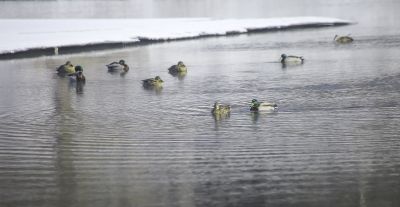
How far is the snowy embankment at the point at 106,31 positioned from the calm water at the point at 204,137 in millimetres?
7861

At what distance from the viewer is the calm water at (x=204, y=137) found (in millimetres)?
10859

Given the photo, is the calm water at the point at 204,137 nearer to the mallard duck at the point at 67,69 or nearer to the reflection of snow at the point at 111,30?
the mallard duck at the point at 67,69

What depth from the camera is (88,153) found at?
13.7m

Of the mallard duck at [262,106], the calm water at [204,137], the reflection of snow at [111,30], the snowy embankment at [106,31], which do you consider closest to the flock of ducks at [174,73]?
the mallard duck at [262,106]

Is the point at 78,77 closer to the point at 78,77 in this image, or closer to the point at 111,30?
the point at 78,77

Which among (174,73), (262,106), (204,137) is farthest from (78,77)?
(204,137)

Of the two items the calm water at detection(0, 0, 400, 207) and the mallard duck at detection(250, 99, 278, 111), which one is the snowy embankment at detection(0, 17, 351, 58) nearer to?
the calm water at detection(0, 0, 400, 207)

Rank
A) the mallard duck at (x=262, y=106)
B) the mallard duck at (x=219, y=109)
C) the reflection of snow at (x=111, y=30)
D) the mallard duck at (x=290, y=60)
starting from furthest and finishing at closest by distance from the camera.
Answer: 1. the reflection of snow at (x=111, y=30)
2. the mallard duck at (x=290, y=60)
3. the mallard duck at (x=262, y=106)
4. the mallard duck at (x=219, y=109)

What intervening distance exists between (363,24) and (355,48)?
1991 cm

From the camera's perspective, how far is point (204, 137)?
591 inches

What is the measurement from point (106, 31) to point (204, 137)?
3301 cm

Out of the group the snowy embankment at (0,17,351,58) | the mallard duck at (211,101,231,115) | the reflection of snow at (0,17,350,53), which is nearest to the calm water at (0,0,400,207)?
the mallard duck at (211,101,231,115)

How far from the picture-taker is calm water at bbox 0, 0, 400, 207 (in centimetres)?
1086

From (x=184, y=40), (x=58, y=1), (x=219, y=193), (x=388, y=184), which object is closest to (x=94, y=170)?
(x=219, y=193)
